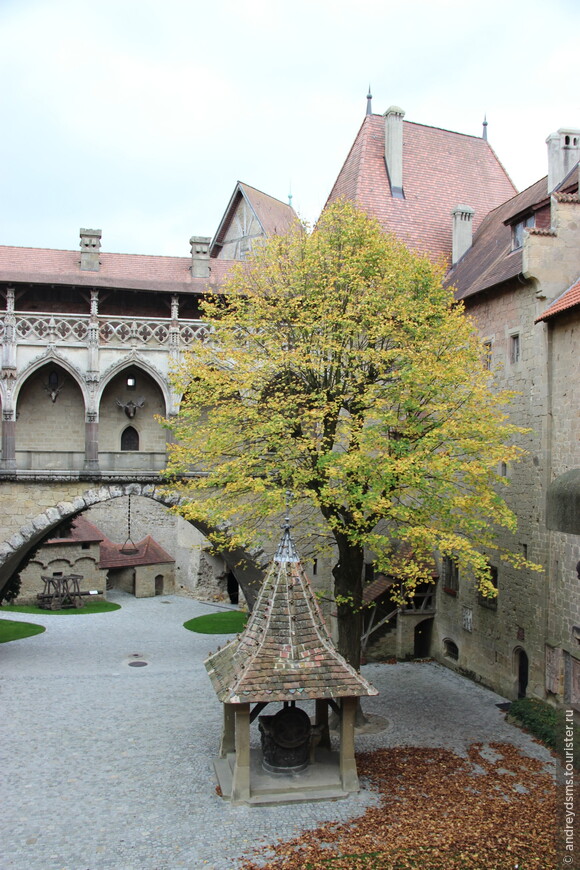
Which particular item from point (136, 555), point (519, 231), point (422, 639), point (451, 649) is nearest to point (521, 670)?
point (451, 649)

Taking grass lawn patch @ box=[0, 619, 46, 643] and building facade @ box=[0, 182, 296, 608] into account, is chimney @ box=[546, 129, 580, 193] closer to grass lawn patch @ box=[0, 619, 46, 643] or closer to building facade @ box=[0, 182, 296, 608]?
building facade @ box=[0, 182, 296, 608]

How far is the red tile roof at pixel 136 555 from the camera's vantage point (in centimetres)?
3750

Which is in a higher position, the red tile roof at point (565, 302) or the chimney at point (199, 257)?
the chimney at point (199, 257)

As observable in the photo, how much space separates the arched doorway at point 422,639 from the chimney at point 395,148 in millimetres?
15132

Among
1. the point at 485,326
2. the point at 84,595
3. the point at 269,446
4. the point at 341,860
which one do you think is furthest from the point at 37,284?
the point at 341,860

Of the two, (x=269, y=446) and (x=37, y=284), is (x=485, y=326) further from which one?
(x=37, y=284)

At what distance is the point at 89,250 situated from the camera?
26344mm

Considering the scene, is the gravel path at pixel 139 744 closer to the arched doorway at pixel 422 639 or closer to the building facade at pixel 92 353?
the arched doorway at pixel 422 639

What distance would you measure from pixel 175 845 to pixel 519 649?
10.9 metres

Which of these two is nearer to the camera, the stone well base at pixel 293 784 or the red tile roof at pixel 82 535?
the stone well base at pixel 293 784

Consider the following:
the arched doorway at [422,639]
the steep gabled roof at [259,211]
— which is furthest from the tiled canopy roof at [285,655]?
the steep gabled roof at [259,211]

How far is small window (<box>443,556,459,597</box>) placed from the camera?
23.8 meters

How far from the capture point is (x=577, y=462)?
17.4 m

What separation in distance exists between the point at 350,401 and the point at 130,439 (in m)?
11.3
